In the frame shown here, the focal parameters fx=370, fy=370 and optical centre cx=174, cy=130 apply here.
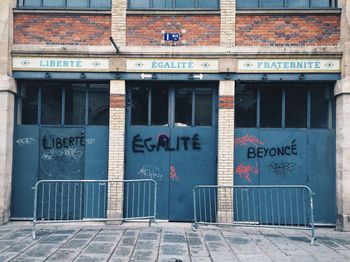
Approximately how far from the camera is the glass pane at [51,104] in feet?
33.1

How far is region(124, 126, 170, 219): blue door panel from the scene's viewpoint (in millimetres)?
9875

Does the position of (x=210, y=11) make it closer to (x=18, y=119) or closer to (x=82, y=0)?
(x=82, y=0)

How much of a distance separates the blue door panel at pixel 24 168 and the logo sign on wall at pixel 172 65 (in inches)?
125

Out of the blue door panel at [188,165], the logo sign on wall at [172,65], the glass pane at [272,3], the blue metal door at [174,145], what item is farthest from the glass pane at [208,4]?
the blue door panel at [188,165]

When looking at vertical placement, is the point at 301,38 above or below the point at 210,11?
below

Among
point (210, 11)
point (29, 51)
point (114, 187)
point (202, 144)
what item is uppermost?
point (210, 11)

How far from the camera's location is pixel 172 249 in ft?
23.4

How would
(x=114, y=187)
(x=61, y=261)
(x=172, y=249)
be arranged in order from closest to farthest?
(x=61, y=261) < (x=172, y=249) < (x=114, y=187)

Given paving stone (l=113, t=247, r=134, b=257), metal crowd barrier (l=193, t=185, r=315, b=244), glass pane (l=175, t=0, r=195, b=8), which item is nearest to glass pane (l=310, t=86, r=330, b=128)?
metal crowd barrier (l=193, t=185, r=315, b=244)

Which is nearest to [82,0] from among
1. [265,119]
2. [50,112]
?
[50,112]

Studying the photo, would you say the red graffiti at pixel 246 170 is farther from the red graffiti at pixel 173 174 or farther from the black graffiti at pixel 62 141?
the black graffiti at pixel 62 141

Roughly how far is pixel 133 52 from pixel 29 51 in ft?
9.01

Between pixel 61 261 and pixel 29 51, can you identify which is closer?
pixel 61 261

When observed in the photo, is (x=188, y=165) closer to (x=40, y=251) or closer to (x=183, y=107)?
(x=183, y=107)
